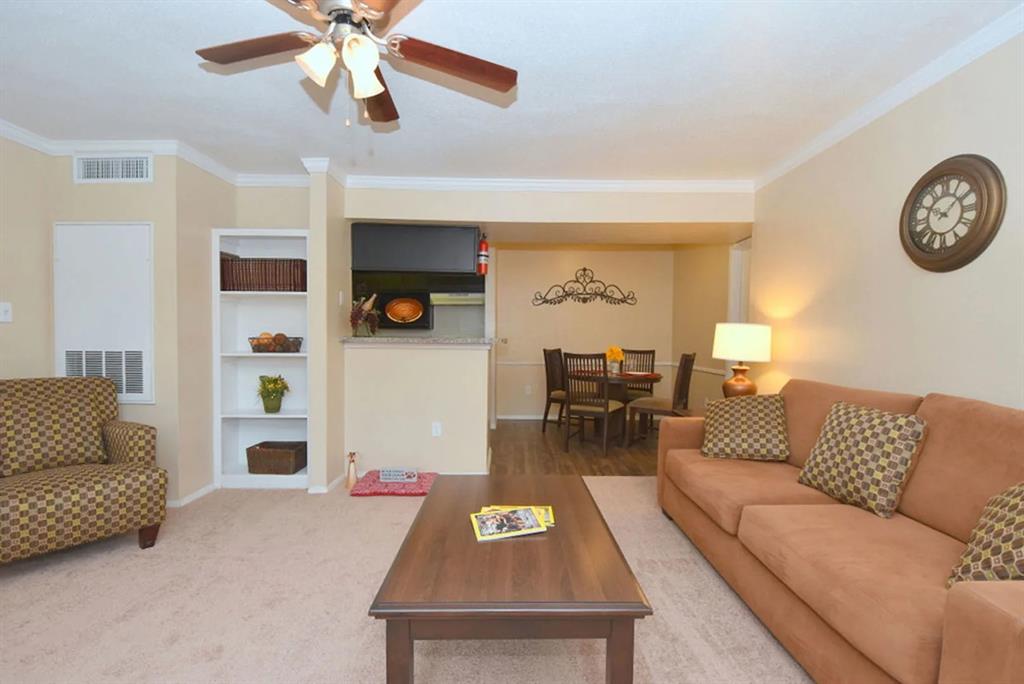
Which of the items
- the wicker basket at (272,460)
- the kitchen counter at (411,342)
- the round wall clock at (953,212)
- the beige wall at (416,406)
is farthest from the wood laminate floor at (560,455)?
the round wall clock at (953,212)

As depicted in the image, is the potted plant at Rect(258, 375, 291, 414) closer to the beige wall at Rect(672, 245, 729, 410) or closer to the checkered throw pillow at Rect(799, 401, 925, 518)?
the checkered throw pillow at Rect(799, 401, 925, 518)

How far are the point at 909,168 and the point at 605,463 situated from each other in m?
3.00

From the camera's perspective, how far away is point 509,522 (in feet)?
5.98

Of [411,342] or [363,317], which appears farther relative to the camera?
[363,317]

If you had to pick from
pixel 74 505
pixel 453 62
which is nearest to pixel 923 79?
pixel 453 62

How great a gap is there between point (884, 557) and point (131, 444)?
341 cm

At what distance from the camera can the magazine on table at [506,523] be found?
175cm

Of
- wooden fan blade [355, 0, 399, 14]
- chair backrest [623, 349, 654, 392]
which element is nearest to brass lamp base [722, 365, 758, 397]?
→ chair backrest [623, 349, 654, 392]

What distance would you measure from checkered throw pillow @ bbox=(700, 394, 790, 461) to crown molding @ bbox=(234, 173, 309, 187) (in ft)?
11.0

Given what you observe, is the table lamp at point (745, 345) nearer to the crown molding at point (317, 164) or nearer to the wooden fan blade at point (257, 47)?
the wooden fan blade at point (257, 47)

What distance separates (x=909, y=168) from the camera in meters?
2.28

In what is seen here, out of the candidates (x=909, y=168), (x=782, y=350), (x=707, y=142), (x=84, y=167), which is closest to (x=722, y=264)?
(x=782, y=350)

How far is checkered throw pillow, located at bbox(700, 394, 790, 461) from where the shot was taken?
2633mm

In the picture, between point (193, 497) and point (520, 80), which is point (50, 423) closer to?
point (193, 497)
